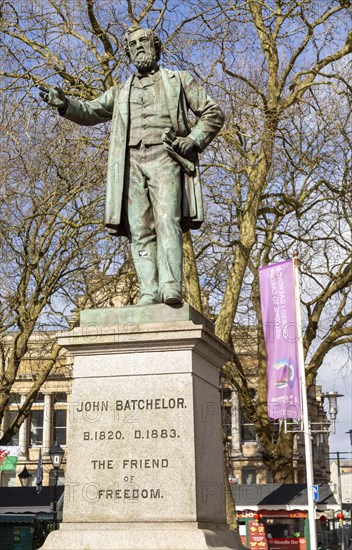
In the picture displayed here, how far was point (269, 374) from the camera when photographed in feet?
65.6

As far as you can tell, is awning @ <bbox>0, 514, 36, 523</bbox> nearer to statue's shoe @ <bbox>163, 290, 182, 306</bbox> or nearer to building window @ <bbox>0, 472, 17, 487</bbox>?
statue's shoe @ <bbox>163, 290, 182, 306</bbox>

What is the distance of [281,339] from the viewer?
20.1 m

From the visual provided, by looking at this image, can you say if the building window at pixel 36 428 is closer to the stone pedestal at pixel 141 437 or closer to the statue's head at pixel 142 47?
the statue's head at pixel 142 47

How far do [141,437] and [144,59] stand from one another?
3529 millimetres

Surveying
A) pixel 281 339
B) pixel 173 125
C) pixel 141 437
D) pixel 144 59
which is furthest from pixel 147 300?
pixel 281 339

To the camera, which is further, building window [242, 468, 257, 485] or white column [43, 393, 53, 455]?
A: building window [242, 468, 257, 485]

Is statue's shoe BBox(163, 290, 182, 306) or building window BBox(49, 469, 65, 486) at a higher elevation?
statue's shoe BBox(163, 290, 182, 306)

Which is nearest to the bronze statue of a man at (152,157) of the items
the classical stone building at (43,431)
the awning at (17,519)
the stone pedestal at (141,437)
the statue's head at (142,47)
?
the statue's head at (142,47)

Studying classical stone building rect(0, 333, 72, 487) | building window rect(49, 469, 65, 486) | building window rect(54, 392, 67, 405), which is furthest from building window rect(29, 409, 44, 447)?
building window rect(49, 469, 65, 486)

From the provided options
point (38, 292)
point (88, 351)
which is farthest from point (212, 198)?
point (88, 351)

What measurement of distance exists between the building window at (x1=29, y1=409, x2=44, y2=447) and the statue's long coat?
217ft

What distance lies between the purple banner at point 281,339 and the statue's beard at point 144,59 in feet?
39.5

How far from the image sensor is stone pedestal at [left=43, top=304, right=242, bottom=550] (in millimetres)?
6797

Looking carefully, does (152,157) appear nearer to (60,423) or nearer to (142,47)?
(142,47)
